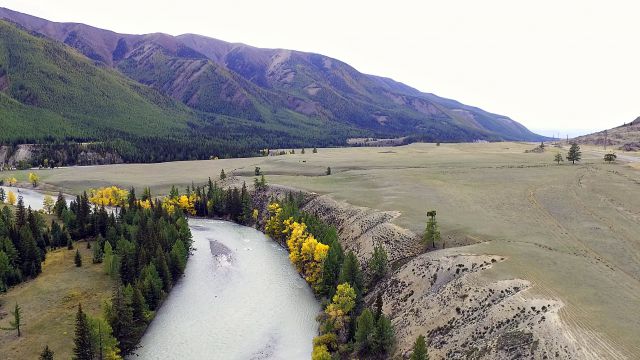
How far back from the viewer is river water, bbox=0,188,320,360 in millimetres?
73625

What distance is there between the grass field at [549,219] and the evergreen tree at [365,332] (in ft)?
59.3

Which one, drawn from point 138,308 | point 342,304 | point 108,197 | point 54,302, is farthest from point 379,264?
point 108,197

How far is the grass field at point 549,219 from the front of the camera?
192ft

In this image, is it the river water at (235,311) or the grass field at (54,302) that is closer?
the grass field at (54,302)

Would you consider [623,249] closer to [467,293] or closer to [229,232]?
[467,293]

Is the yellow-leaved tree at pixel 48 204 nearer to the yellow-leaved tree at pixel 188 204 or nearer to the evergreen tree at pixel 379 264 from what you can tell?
the yellow-leaved tree at pixel 188 204

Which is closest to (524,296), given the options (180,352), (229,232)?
(180,352)

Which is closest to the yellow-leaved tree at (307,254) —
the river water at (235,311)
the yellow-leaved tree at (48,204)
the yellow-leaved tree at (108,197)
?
the river water at (235,311)

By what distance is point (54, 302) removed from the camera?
84.4 meters

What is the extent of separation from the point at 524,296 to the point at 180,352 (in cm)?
5035

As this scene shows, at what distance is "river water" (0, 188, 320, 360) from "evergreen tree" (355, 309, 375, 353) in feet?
31.1

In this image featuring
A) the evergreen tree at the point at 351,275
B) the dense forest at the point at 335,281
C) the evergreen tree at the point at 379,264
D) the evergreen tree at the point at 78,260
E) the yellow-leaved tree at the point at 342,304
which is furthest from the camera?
the evergreen tree at the point at 78,260

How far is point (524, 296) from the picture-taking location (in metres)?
60.4

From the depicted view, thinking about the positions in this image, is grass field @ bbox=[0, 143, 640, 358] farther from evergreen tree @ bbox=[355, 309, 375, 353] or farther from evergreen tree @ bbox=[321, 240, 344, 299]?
evergreen tree @ bbox=[321, 240, 344, 299]
